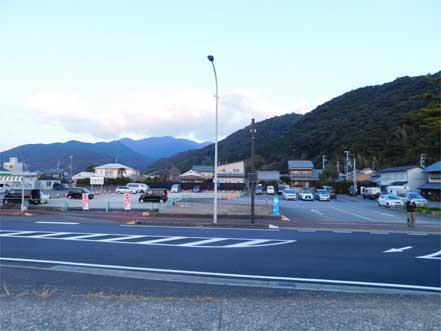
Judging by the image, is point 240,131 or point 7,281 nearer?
point 7,281

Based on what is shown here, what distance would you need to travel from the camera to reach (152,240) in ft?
46.4

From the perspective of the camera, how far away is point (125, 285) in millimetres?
7492

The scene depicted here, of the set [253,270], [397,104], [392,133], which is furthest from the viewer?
[397,104]

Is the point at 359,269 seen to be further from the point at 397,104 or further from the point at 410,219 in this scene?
the point at 397,104

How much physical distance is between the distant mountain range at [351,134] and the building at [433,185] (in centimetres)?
2860

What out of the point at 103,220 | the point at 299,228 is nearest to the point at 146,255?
the point at 299,228

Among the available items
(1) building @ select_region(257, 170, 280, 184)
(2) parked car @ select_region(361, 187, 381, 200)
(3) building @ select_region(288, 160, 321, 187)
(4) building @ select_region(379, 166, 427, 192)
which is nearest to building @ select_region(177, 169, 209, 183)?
(1) building @ select_region(257, 170, 280, 184)

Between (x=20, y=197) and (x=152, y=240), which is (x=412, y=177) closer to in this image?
(x=20, y=197)

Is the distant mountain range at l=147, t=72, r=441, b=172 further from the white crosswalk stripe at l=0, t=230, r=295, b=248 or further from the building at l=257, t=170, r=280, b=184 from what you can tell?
the white crosswalk stripe at l=0, t=230, r=295, b=248

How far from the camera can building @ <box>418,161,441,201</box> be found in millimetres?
53844

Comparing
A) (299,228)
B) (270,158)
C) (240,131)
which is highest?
(240,131)

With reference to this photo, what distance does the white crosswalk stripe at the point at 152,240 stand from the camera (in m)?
13.3

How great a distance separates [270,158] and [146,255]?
13348 centimetres

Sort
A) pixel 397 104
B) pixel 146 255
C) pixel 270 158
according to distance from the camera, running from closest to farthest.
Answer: pixel 146 255, pixel 397 104, pixel 270 158
